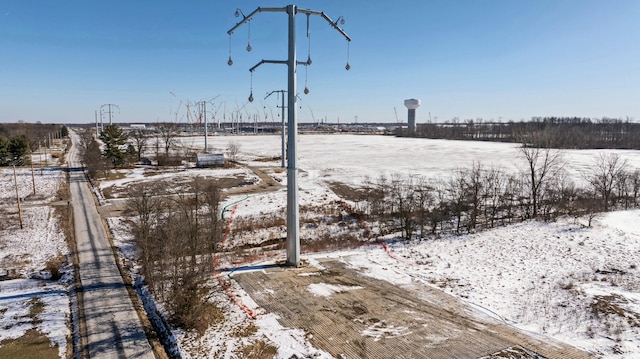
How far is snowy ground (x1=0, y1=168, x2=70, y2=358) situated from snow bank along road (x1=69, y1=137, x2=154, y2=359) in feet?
2.20

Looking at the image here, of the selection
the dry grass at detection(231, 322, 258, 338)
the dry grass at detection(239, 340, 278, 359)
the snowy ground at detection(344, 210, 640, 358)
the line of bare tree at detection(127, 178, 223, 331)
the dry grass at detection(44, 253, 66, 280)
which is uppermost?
the line of bare tree at detection(127, 178, 223, 331)

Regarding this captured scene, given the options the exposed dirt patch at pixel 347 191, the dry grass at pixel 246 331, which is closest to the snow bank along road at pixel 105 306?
the dry grass at pixel 246 331

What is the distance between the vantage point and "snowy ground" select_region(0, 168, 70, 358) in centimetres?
1191

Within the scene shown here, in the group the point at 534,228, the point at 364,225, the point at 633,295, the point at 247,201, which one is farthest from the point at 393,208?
the point at 633,295

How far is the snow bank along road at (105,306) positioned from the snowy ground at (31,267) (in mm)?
672

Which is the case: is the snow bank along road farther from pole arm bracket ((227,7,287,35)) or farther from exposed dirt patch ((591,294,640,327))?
exposed dirt patch ((591,294,640,327))

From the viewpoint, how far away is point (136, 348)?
10398mm

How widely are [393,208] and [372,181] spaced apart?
14531 mm

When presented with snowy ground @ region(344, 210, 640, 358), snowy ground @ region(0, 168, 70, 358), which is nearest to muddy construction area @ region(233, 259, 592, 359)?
snowy ground @ region(344, 210, 640, 358)

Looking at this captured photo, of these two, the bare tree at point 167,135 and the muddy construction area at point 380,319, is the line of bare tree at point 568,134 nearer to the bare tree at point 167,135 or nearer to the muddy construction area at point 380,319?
the muddy construction area at point 380,319

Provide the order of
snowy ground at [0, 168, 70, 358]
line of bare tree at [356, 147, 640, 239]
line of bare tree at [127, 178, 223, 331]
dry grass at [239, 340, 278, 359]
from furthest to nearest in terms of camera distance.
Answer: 1. line of bare tree at [356, 147, 640, 239]
2. snowy ground at [0, 168, 70, 358]
3. line of bare tree at [127, 178, 223, 331]
4. dry grass at [239, 340, 278, 359]

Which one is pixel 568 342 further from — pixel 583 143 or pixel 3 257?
pixel 583 143

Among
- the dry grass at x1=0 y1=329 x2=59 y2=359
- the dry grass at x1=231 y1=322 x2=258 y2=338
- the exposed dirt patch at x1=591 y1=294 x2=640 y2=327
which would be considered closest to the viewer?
the dry grass at x1=0 y1=329 x2=59 y2=359

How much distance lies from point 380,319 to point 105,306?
9300 millimetres
